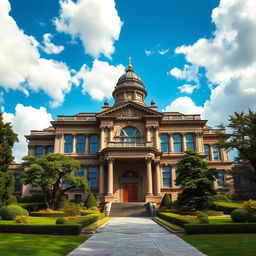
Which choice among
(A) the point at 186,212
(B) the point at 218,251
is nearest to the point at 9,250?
(B) the point at 218,251

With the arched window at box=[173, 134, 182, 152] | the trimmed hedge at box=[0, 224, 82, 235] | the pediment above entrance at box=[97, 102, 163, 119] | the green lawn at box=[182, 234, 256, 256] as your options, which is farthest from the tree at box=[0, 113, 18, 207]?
the arched window at box=[173, 134, 182, 152]

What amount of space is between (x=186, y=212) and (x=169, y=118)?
21.2m

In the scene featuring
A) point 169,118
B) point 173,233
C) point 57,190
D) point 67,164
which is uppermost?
point 169,118

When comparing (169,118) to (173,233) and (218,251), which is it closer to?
(173,233)

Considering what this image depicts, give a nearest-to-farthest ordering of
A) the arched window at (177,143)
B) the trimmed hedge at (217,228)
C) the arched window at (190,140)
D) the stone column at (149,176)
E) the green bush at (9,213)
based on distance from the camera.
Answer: the trimmed hedge at (217,228), the green bush at (9,213), the stone column at (149,176), the arched window at (190,140), the arched window at (177,143)

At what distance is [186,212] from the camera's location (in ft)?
87.5

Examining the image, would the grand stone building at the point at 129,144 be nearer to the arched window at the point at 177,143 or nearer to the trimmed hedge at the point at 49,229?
the arched window at the point at 177,143

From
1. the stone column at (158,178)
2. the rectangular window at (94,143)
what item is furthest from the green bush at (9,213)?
the rectangular window at (94,143)

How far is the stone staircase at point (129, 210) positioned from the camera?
103 feet

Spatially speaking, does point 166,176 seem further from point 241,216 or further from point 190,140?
point 241,216

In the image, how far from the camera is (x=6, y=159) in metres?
25.8

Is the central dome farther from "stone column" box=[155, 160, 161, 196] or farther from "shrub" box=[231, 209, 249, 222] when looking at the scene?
"shrub" box=[231, 209, 249, 222]

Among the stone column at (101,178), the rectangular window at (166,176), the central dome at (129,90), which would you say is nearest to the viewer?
the stone column at (101,178)

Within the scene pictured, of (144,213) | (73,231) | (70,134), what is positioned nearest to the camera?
(73,231)
